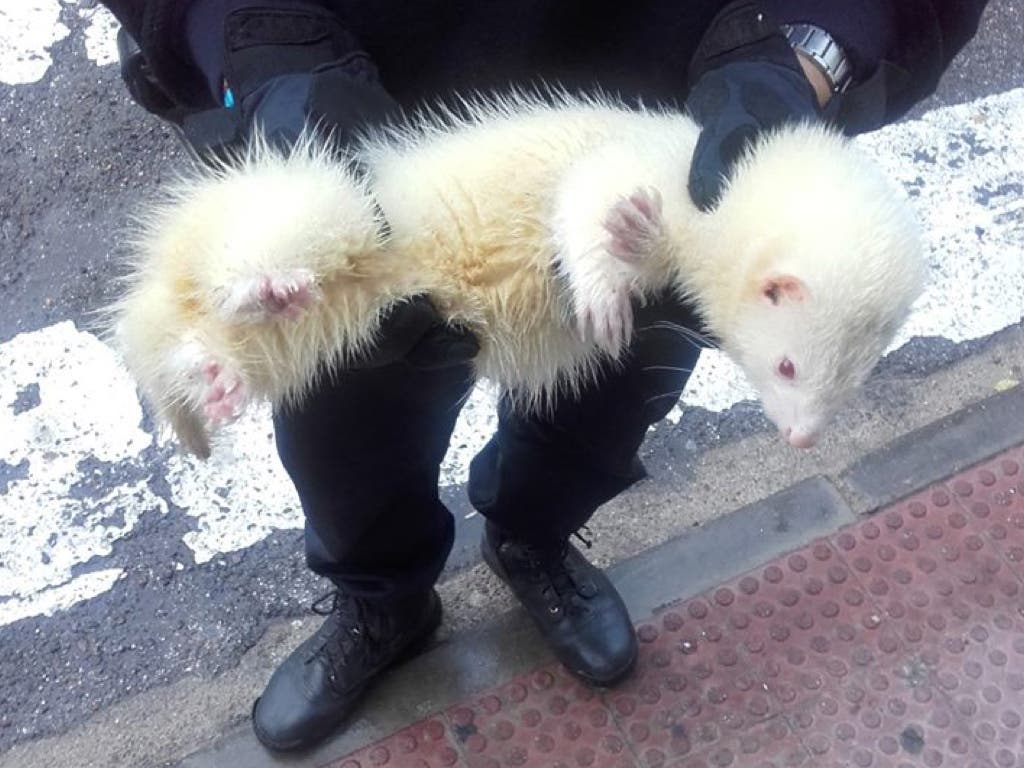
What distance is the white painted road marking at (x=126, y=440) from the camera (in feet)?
8.09

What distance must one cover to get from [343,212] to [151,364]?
0.33m

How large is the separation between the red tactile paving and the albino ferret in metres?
0.96

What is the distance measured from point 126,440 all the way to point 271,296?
1463mm

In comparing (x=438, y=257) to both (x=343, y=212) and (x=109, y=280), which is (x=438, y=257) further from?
(x=109, y=280)

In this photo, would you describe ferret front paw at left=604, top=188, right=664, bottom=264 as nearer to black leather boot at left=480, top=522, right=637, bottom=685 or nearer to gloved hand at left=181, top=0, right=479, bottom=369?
gloved hand at left=181, top=0, right=479, bottom=369

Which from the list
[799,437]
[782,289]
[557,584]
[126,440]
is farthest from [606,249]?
[126,440]

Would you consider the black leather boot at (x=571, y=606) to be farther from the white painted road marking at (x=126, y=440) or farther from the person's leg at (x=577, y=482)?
the white painted road marking at (x=126, y=440)

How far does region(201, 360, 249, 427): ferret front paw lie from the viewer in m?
1.37

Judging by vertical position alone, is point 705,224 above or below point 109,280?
above

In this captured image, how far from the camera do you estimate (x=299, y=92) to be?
1436 millimetres

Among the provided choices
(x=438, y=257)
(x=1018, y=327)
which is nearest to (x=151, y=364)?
(x=438, y=257)

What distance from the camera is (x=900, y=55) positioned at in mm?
1660

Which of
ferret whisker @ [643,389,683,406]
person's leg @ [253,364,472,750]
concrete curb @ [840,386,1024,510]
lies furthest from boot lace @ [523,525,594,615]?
concrete curb @ [840,386,1024,510]

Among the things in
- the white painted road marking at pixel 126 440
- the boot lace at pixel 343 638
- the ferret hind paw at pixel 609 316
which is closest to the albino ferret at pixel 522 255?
the ferret hind paw at pixel 609 316
